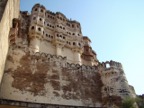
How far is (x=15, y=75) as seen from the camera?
15.1 metres

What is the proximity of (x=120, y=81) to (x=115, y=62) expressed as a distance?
8.16 feet

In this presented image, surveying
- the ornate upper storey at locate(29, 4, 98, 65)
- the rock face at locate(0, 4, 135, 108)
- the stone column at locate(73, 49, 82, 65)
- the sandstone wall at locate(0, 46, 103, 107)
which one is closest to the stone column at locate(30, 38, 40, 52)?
the ornate upper storey at locate(29, 4, 98, 65)

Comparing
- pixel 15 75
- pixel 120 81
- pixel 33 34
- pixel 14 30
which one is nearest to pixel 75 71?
pixel 120 81

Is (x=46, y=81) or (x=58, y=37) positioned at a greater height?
(x=58, y=37)

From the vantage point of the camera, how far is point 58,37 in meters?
30.6

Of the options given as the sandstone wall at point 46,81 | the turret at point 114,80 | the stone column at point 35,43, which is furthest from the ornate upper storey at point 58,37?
the sandstone wall at point 46,81

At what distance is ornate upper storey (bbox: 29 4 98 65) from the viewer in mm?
28984

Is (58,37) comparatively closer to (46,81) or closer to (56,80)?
(56,80)

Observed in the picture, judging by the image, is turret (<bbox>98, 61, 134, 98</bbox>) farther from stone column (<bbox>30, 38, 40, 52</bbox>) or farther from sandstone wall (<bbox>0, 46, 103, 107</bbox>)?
→ stone column (<bbox>30, 38, 40, 52</bbox>)

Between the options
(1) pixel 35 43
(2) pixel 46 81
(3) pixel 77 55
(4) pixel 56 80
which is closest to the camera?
(2) pixel 46 81

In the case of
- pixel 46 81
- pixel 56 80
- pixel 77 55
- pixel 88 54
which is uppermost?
pixel 88 54

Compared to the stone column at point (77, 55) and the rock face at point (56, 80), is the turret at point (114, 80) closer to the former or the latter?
the rock face at point (56, 80)

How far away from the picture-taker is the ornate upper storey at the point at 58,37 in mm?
28984

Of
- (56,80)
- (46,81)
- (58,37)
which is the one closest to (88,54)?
(58,37)
